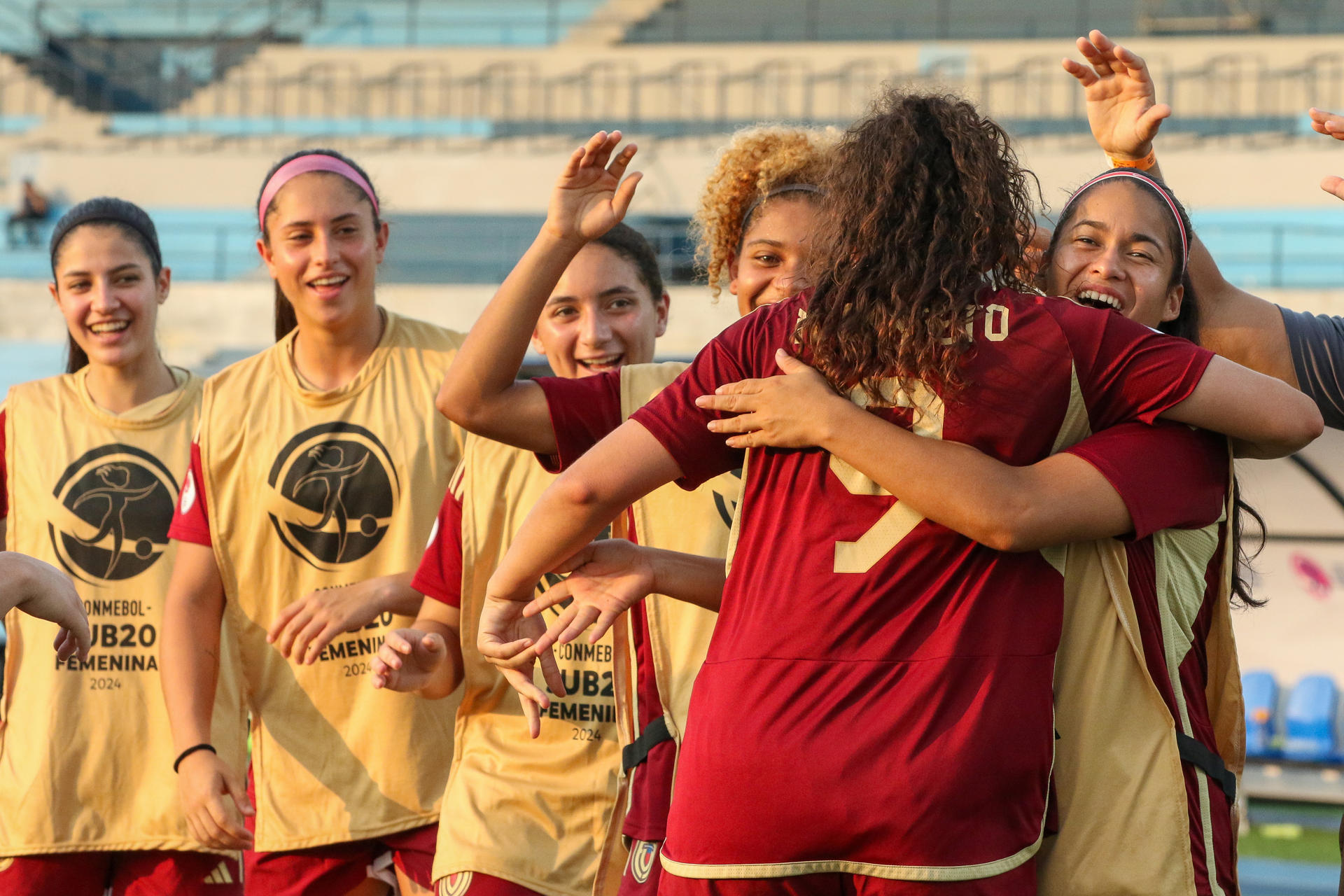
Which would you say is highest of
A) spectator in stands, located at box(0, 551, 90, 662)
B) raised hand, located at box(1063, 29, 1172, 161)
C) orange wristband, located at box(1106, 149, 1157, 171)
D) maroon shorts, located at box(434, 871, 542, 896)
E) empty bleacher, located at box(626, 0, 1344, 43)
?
empty bleacher, located at box(626, 0, 1344, 43)

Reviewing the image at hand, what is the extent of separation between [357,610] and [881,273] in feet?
5.04

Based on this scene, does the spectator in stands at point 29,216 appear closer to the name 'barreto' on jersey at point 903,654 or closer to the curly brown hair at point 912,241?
the curly brown hair at point 912,241

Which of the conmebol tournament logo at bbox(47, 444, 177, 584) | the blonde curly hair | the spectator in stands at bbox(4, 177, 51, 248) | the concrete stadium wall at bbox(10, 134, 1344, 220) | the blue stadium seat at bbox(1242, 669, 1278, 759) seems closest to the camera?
the blonde curly hair

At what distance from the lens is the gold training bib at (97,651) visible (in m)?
3.78

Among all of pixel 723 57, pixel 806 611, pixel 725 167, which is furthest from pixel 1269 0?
pixel 806 611

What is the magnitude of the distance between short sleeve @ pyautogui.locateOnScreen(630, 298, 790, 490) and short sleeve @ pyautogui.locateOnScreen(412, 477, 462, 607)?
1117mm

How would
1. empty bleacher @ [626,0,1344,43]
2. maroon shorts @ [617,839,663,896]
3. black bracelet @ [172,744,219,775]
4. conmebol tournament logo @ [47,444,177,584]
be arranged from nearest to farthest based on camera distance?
maroon shorts @ [617,839,663,896], black bracelet @ [172,744,219,775], conmebol tournament logo @ [47,444,177,584], empty bleacher @ [626,0,1344,43]

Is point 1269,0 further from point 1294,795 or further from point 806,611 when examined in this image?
point 806,611

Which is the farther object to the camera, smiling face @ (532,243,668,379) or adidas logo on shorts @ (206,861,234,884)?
adidas logo on shorts @ (206,861,234,884)

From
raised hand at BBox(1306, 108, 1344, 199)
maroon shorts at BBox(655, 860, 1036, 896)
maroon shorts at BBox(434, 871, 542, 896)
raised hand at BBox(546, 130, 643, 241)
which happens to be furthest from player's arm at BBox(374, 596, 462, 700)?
raised hand at BBox(1306, 108, 1344, 199)

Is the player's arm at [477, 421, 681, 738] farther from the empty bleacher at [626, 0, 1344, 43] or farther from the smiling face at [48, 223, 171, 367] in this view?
the empty bleacher at [626, 0, 1344, 43]

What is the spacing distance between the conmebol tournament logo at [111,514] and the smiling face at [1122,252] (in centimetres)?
262

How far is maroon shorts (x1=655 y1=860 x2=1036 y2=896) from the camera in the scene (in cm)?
183

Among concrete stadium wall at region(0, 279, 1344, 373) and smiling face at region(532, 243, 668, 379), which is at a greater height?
smiling face at region(532, 243, 668, 379)
